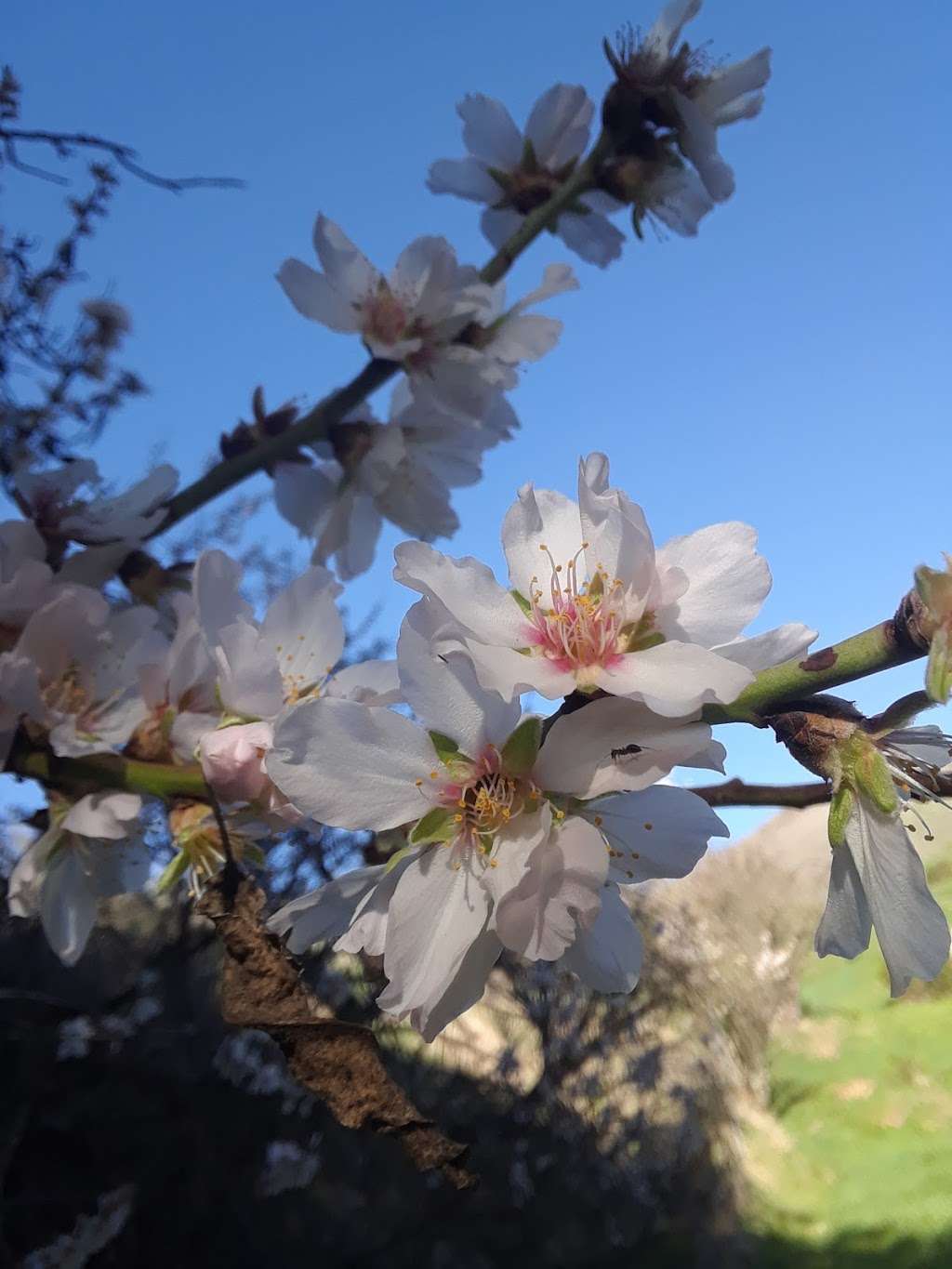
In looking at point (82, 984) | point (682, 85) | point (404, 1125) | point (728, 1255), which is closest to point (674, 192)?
point (682, 85)

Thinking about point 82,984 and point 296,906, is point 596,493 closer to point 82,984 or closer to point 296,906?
point 296,906

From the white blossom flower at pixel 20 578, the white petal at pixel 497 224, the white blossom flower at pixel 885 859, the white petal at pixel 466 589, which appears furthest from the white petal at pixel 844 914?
the white petal at pixel 497 224

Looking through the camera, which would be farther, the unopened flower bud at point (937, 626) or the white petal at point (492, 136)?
the white petal at point (492, 136)

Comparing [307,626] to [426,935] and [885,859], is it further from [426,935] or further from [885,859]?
[885,859]

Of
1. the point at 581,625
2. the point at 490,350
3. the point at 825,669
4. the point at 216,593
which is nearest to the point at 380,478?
the point at 490,350

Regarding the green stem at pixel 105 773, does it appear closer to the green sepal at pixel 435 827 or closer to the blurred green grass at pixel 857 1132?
the green sepal at pixel 435 827

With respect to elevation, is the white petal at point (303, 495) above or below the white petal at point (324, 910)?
above
